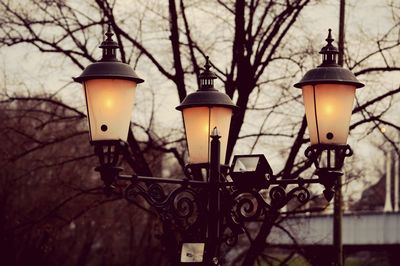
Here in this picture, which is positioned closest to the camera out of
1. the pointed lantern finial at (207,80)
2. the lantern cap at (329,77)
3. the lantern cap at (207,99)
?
the lantern cap at (329,77)

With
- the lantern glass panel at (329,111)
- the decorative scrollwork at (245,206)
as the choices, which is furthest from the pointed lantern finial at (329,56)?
the decorative scrollwork at (245,206)

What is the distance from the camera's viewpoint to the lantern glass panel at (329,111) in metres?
9.75

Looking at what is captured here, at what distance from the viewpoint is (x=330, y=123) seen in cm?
977

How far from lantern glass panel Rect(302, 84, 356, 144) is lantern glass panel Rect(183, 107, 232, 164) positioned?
1108mm

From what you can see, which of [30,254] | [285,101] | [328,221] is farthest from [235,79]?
[328,221]

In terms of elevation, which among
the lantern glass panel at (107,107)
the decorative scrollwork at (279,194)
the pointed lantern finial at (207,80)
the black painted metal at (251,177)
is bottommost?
the decorative scrollwork at (279,194)

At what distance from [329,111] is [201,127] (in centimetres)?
136

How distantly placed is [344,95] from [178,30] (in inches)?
382

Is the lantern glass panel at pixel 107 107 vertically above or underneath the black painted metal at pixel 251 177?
above

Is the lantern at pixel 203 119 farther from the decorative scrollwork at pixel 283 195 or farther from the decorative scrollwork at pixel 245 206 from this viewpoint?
the decorative scrollwork at pixel 283 195

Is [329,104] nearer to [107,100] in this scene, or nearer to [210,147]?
[210,147]

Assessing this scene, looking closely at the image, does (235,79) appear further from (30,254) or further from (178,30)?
(30,254)

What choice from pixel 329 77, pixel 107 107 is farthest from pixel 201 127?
pixel 329 77

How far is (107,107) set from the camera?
952 cm
